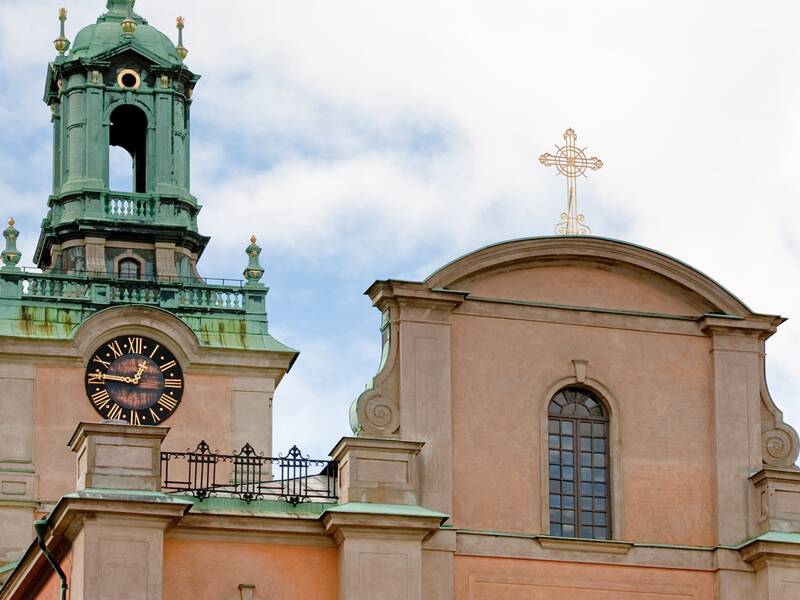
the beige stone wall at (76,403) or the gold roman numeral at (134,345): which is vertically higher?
the gold roman numeral at (134,345)

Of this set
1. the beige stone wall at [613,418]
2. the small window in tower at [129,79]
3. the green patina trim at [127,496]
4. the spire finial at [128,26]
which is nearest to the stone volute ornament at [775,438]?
the beige stone wall at [613,418]

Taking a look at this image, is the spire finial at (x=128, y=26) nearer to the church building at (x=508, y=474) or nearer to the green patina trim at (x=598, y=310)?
the church building at (x=508, y=474)

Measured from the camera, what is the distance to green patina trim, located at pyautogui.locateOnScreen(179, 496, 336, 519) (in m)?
33.4

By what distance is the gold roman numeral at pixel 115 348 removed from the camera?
4700cm

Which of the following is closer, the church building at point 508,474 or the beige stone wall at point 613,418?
the church building at point 508,474

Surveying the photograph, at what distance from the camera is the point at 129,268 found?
162 feet

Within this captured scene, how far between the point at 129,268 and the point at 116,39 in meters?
5.04

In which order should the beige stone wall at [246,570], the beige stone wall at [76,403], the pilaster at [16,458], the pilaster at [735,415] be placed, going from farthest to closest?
1. the beige stone wall at [76,403]
2. the pilaster at [16,458]
3. the pilaster at [735,415]
4. the beige stone wall at [246,570]

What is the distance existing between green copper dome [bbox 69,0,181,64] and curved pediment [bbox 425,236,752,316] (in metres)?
17.4

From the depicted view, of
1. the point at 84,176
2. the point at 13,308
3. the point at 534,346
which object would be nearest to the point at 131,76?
the point at 84,176

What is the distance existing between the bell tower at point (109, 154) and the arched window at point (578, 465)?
15.3 metres

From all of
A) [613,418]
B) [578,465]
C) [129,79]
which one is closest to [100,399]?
[129,79]

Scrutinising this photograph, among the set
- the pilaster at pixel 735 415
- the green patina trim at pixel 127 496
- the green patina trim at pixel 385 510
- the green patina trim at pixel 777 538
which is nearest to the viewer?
the green patina trim at pixel 127 496

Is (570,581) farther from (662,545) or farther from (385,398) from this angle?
(385,398)
